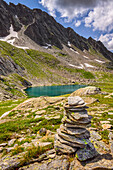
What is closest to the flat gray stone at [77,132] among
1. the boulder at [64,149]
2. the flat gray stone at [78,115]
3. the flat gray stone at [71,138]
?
the flat gray stone at [71,138]

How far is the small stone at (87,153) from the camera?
5719 millimetres

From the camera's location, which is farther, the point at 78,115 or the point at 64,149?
the point at 78,115

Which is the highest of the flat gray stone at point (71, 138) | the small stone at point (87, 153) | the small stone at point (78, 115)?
the small stone at point (78, 115)

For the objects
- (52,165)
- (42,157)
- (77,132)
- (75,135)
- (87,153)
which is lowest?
(52,165)

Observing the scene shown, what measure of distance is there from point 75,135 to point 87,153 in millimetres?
1201

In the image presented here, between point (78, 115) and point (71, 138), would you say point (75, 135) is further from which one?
point (78, 115)

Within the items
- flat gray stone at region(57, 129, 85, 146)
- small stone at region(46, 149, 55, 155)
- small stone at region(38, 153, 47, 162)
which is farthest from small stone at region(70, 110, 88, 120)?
small stone at region(38, 153, 47, 162)

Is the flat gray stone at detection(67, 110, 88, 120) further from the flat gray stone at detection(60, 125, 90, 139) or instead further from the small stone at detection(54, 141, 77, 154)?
the small stone at detection(54, 141, 77, 154)

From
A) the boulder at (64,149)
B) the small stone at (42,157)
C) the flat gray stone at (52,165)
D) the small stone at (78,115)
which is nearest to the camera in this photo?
the flat gray stone at (52,165)

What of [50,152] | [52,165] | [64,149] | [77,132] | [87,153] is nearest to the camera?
[52,165]

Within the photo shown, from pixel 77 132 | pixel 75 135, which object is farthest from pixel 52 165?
pixel 77 132

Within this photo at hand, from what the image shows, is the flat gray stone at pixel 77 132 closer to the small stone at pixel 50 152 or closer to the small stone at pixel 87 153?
the small stone at pixel 87 153

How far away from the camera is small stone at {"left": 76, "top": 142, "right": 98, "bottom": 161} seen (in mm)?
5719

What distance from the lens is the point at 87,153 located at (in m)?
6.00
